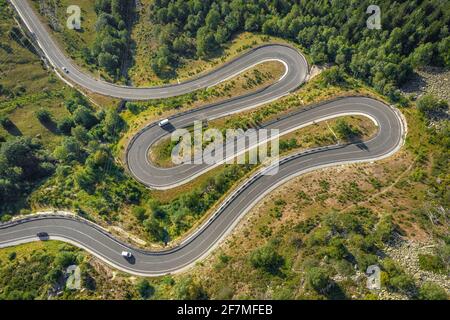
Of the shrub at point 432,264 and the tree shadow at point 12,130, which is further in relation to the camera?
the tree shadow at point 12,130

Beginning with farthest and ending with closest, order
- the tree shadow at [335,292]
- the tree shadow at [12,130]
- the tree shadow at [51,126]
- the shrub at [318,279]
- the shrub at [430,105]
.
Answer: the tree shadow at [51,126], the tree shadow at [12,130], the shrub at [430,105], the tree shadow at [335,292], the shrub at [318,279]

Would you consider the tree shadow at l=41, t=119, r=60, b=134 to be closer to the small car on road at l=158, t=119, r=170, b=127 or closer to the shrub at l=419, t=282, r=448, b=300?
the small car on road at l=158, t=119, r=170, b=127

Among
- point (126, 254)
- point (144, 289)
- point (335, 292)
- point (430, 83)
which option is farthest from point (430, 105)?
point (126, 254)

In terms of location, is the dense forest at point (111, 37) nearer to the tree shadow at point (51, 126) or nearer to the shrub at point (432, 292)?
the tree shadow at point (51, 126)

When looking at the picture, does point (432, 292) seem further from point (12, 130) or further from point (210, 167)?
point (12, 130)

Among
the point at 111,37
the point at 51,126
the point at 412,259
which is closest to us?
the point at 412,259

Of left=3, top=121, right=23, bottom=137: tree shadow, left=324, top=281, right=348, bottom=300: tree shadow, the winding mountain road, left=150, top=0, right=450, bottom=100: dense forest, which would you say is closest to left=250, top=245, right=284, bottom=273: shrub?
left=324, top=281, right=348, bottom=300: tree shadow

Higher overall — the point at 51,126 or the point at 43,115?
the point at 43,115

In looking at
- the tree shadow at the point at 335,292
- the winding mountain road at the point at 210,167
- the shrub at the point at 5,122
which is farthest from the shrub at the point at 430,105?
the shrub at the point at 5,122
